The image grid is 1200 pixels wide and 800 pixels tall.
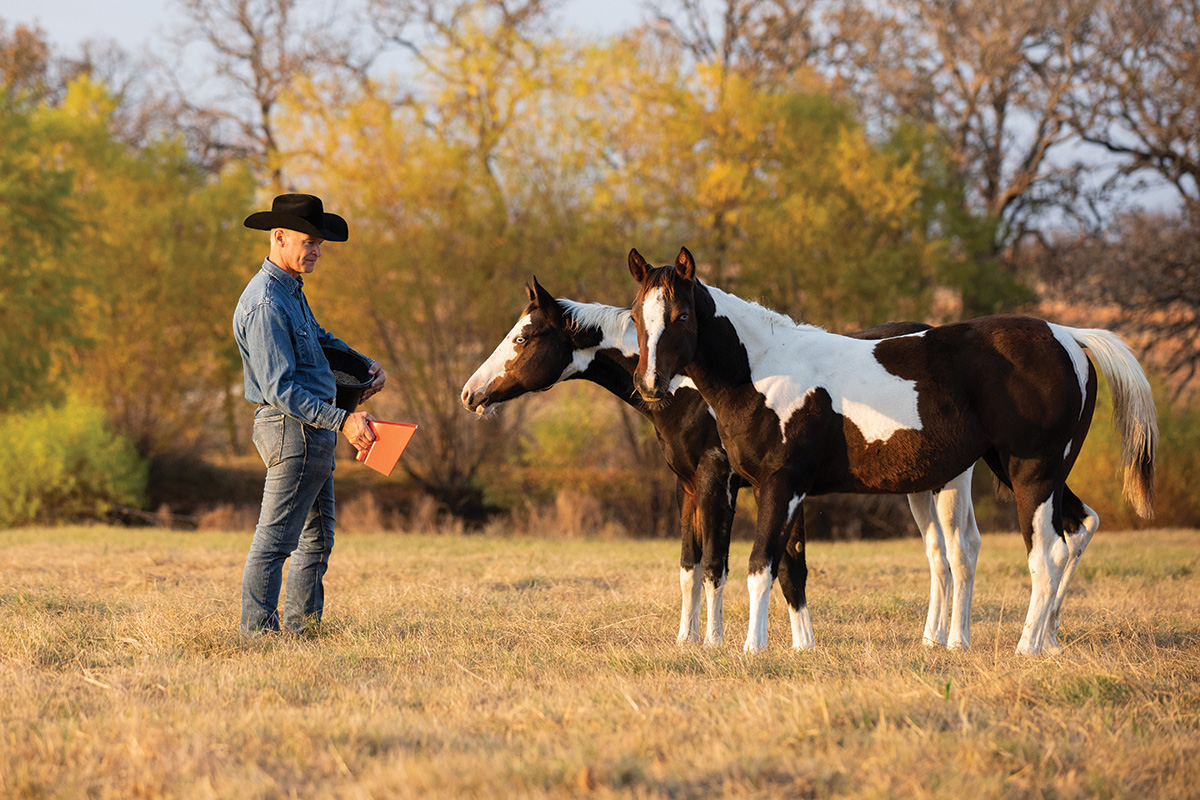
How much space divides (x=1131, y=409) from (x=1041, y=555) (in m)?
1.14

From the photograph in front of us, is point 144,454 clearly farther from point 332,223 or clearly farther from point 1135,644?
point 1135,644

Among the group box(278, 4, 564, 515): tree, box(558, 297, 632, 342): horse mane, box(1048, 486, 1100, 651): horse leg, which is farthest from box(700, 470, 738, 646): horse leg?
box(278, 4, 564, 515): tree

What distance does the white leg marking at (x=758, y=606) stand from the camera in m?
5.36

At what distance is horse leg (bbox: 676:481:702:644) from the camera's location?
607 cm

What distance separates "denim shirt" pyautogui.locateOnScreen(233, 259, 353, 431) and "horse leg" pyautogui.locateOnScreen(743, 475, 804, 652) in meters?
2.30

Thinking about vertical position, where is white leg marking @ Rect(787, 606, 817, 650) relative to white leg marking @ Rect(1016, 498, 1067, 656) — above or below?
below

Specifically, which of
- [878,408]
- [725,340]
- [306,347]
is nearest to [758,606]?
[878,408]

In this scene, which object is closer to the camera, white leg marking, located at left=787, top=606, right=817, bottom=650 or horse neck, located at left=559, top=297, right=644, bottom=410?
white leg marking, located at left=787, top=606, right=817, bottom=650

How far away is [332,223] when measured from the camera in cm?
557

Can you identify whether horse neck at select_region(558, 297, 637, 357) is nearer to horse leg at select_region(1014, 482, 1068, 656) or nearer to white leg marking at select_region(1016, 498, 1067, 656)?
horse leg at select_region(1014, 482, 1068, 656)

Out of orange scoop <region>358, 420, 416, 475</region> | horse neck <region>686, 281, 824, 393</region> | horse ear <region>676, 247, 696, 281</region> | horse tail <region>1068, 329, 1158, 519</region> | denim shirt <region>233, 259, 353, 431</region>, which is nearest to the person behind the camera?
orange scoop <region>358, 420, 416, 475</region>

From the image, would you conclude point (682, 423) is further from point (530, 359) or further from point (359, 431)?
point (359, 431)

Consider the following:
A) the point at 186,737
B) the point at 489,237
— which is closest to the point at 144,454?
the point at 489,237

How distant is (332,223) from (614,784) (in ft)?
12.1
